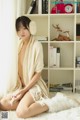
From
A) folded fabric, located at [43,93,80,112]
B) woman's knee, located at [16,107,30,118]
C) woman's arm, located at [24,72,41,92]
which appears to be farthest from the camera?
woman's arm, located at [24,72,41,92]

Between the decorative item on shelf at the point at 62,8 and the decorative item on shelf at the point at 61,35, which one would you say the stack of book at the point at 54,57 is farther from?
the decorative item on shelf at the point at 62,8

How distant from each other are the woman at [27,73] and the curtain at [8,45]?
0.29ft

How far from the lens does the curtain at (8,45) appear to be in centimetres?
245

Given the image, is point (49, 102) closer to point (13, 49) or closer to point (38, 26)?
point (13, 49)

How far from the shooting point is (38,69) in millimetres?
2549

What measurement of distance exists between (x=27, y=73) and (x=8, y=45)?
36 cm

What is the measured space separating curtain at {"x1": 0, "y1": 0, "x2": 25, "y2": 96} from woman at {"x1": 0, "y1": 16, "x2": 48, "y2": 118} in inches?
3.4

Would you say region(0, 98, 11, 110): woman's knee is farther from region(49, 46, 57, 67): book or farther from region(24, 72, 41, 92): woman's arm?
region(49, 46, 57, 67): book

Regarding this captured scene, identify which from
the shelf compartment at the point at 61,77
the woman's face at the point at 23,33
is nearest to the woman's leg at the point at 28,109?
the woman's face at the point at 23,33

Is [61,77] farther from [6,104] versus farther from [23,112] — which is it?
[23,112]

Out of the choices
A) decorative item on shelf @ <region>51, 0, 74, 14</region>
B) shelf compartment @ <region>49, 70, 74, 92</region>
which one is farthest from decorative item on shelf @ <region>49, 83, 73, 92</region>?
decorative item on shelf @ <region>51, 0, 74, 14</region>

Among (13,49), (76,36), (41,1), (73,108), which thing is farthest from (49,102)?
(41,1)

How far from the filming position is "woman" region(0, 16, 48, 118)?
7.77ft

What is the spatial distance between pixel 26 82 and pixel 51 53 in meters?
0.66
